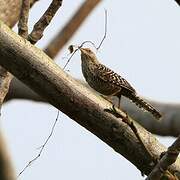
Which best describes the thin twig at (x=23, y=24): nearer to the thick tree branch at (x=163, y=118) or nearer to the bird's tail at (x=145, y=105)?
the bird's tail at (x=145, y=105)

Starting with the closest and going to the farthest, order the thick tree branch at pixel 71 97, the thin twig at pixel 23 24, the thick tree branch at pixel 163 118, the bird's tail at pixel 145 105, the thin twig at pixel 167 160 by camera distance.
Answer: the thin twig at pixel 167 160
the thick tree branch at pixel 71 97
the thin twig at pixel 23 24
the bird's tail at pixel 145 105
the thick tree branch at pixel 163 118

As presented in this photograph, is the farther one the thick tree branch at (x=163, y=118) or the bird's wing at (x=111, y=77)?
the thick tree branch at (x=163, y=118)

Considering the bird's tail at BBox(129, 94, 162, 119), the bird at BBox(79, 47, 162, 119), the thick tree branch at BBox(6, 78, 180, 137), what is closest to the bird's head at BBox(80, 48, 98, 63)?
the bird at BBox(79, 47, 162, 119)

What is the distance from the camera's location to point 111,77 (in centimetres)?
225

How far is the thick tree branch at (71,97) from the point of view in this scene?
5.51 feet

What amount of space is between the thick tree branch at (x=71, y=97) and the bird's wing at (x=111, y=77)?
378 mm

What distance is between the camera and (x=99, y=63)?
2275mm

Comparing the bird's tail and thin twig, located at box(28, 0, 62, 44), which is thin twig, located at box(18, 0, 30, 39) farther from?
the bird's tail

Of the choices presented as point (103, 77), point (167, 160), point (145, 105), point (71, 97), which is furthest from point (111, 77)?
point (167, 160)

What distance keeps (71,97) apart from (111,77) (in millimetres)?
521

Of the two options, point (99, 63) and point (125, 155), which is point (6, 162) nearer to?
point (99, 63)

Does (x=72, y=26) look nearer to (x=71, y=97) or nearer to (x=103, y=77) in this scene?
(x=103, y=77)

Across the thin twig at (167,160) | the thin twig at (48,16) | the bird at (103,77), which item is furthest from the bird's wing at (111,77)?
the thin twig at (167,160)

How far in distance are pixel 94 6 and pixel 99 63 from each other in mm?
1770
